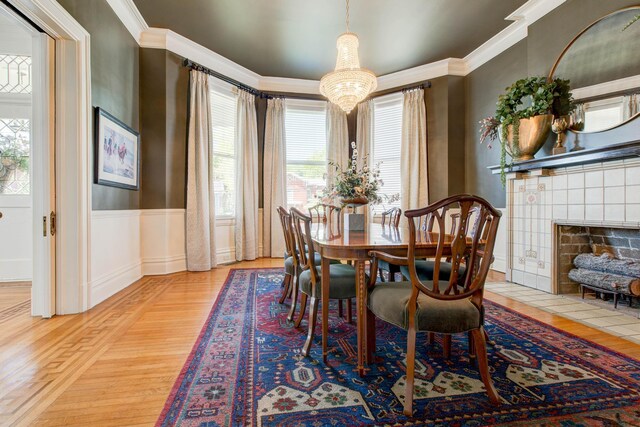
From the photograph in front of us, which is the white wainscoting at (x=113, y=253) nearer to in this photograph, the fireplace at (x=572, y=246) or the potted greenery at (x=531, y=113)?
the potted greenery at (x=531, y=113)

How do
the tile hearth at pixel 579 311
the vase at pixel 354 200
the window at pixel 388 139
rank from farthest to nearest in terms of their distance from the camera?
the window at pixel 388 139, the vase at pixel 354 200, the tile hearth at pixel 579 311

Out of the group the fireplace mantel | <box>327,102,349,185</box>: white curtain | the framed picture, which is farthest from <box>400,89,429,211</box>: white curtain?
the framed picture

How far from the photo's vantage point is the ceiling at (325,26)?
11.3 feet

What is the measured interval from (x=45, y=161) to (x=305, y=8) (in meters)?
2.98

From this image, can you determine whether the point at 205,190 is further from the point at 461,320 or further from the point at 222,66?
the point at 461,320

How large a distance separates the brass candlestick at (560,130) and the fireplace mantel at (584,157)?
14cm

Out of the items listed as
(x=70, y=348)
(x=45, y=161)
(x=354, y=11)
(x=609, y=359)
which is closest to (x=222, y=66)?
(x=354, y=11)

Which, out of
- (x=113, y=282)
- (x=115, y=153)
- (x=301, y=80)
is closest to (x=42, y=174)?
(x=115, y=153)

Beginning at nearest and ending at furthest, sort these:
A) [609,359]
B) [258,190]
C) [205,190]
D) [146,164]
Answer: [609,359] → [146,164] → [205,190] → [258,190]

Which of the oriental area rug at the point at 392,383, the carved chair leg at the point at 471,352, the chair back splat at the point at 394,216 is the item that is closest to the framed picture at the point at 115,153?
the oriental area rug at the point at 392,383

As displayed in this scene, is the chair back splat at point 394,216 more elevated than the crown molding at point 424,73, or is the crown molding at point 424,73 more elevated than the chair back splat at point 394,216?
the crown molding at point 424,73

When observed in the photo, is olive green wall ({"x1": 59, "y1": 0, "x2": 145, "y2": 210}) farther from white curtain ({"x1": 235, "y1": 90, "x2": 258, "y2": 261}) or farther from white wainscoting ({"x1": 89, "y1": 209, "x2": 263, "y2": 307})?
white curtain ({"x1": 235, "y1": 90, "x2": 258, "y2": 261})

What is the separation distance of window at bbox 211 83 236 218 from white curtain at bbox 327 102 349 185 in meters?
1.64

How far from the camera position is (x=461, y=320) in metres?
1.40
